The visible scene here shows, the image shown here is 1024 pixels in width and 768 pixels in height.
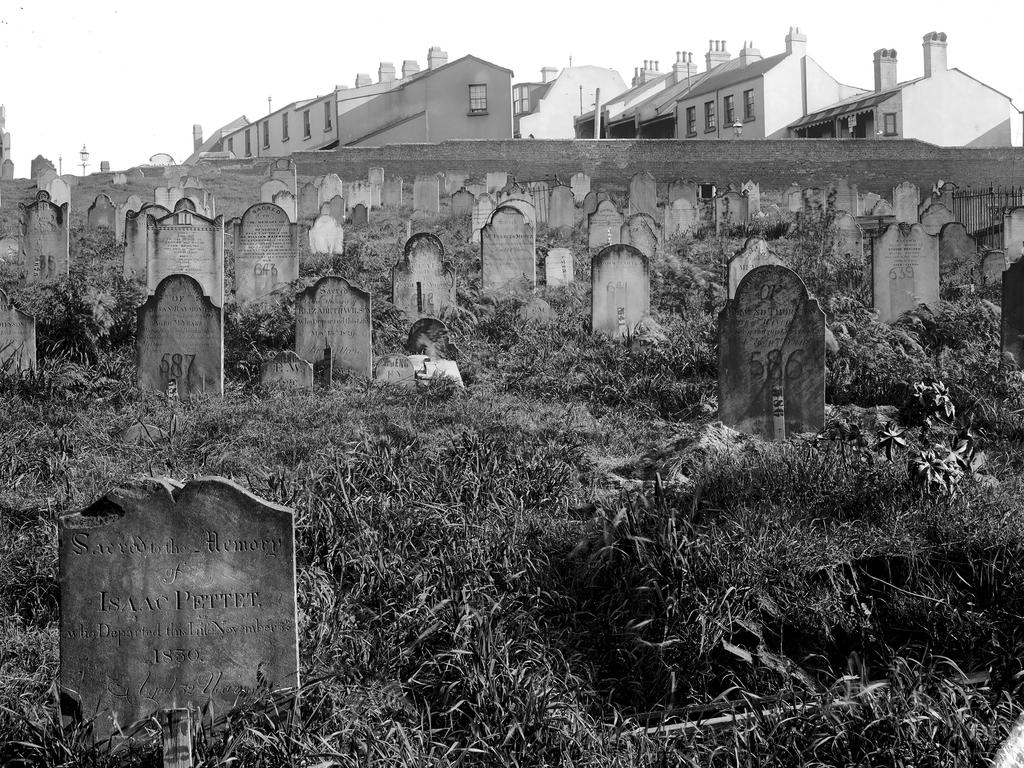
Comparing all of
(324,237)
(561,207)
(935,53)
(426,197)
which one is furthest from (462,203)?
(935,53)

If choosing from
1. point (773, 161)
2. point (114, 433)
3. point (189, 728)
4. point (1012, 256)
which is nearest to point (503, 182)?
point (773, 161)

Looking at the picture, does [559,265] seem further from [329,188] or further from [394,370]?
[329,188]

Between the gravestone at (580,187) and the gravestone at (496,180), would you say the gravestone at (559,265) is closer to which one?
the gravestone at (580,187)

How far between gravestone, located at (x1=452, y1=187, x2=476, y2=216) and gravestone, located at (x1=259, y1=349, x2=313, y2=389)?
13942 mm

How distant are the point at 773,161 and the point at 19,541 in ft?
110

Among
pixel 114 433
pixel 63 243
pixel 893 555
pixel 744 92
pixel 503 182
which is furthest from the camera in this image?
pixel 744 92

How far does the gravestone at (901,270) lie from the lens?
1528cm

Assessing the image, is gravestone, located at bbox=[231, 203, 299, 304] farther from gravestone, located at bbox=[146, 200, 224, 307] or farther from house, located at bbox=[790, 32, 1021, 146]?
house, located at bbox=[790, 32, 1021, 146]

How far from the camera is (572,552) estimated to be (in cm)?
Answer: 623

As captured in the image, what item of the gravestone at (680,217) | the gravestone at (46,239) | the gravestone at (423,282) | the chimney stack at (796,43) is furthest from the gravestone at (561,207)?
the chimney stack at (796,43)

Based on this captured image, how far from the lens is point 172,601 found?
179 inches

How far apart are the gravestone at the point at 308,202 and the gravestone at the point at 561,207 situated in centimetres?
547

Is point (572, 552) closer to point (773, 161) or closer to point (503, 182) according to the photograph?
point (503, 182)

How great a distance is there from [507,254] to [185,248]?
4.63 metres
